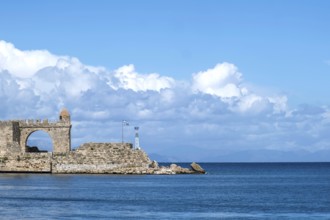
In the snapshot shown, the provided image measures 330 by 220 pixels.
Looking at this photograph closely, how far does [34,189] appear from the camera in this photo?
6209cm

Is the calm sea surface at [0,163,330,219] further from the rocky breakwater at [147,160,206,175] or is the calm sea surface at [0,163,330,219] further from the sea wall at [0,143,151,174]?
the rocky breakwater at [147,160,206,175]

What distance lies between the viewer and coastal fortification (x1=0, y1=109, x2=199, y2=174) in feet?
261

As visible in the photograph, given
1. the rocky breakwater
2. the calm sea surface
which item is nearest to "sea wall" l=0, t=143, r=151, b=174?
the rocky breakwater

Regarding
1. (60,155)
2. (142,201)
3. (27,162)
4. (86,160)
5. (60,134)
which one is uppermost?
(60,134)

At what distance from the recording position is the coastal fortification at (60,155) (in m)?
79.7

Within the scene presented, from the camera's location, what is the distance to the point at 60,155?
264 ft

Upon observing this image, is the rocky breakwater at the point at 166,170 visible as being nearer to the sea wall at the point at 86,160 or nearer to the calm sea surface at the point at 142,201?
the sea wall at the point at 86,160

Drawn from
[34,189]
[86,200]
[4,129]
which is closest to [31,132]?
[4,129]

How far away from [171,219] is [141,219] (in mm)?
1547

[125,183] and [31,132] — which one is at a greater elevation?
[31,132]

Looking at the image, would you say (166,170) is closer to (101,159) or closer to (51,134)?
(101,159)

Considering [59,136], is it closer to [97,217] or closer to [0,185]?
[0,185]

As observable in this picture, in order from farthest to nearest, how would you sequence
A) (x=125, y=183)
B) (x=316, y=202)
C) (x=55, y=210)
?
(x=125, y=183) → (x=316, y=202) → (x=55, y=210)

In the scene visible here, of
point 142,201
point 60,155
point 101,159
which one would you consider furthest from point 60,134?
point 142,201
